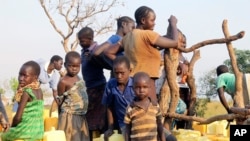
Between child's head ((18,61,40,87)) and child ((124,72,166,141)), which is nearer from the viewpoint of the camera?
child ((124,72,166,141))

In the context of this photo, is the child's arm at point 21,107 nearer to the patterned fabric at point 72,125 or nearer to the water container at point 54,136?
the water container at point 54,136

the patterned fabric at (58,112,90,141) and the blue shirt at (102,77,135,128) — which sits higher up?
the blue shirt at (102,77,135,128)

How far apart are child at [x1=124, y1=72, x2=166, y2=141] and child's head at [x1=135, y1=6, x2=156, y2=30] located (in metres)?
0.70

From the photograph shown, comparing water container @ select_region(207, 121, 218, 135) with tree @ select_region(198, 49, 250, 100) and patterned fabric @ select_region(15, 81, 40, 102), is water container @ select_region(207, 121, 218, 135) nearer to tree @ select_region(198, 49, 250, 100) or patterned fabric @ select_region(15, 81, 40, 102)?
patterned fabric @ select_region(15, 81, 40, 102)

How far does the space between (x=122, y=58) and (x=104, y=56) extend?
1.92 feet

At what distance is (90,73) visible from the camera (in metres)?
5.48

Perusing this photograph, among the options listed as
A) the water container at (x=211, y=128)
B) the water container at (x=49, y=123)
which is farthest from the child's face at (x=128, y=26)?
the water container at (x=211, y=128)

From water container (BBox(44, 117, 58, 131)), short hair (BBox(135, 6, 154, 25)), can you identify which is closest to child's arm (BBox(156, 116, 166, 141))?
short hair (BBox(135, 6, 154, 25))

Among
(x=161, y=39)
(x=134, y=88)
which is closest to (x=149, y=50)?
(x=161, y=39)

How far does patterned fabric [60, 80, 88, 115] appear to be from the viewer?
16.5 feet

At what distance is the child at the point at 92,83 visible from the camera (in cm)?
541

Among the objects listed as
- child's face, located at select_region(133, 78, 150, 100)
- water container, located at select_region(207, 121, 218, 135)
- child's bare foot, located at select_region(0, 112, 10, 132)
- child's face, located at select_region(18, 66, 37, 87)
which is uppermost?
child's face, located at select_region(18, 66, 37, 87)

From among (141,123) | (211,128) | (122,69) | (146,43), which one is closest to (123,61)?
(122,69)

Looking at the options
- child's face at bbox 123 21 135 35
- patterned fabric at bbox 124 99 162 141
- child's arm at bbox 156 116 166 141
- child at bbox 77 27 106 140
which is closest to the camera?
Answer: patterned fabric at bbox 124 99 162 141
